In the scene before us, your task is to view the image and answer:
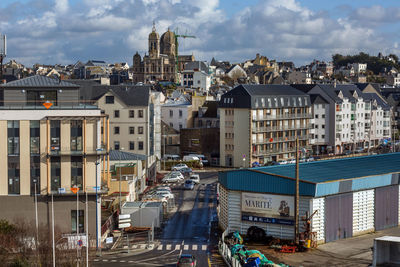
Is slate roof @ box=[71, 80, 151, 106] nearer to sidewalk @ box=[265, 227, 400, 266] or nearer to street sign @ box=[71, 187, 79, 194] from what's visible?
street sign @ box=[71, 187, 79, 194]

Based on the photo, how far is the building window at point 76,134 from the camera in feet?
130

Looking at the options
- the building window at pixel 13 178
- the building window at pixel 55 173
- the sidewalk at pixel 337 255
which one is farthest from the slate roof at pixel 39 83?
the sidewalk at pixel 337 255

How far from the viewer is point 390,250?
29.6m

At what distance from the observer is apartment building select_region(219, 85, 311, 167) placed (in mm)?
82500

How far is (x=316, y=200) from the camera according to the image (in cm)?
4100

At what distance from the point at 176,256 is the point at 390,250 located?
13305 millimetres

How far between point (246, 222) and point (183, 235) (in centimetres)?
460

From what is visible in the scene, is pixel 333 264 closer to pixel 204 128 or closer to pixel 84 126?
pixel 84 126

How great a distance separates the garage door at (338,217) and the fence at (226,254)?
22.6 feet

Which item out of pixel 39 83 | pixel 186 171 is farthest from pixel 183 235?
pixel 186 171

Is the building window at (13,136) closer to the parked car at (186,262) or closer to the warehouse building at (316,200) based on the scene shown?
the parked car at (186,262)

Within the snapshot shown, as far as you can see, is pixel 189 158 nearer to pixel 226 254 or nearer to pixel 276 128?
pixel 276 128

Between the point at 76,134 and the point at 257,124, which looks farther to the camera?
the point at 257,124

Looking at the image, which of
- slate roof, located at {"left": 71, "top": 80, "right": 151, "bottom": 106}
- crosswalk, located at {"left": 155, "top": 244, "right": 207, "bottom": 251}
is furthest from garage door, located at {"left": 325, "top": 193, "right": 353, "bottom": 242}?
slate roof, located at {"left": 71, "top": 80, "right": 151, "bottom": 106}
